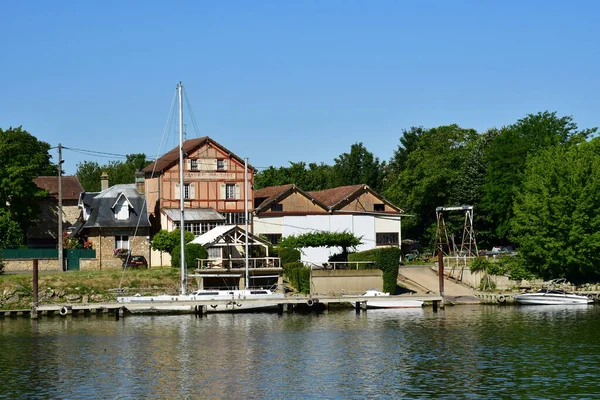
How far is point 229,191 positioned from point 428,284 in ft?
74.2

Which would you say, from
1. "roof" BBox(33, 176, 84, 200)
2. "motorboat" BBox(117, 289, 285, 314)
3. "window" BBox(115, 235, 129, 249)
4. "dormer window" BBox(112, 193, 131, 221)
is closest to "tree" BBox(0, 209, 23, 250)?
"window" BBox(115, 235, 129, 249)

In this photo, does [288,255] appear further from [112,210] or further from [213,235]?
[112,210]

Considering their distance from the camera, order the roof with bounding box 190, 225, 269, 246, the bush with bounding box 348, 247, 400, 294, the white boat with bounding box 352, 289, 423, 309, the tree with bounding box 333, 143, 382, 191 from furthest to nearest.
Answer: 1. the tree with bounding box 333, 143, 382, 191
2. the roof with bounding box 190, 225, 269, 246
3. the bush with bounding box 348, 247, 400, 294
4. the white boat with bounding box 352, 289, 423, 309

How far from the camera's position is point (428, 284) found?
80.0 meters

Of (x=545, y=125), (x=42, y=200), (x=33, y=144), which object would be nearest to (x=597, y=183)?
(x=545, y=125)

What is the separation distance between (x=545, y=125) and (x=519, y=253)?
20.0 m

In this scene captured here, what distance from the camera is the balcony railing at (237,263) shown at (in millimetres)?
74750

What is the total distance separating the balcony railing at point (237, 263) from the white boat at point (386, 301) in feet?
29.0

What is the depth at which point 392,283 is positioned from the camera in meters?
74.6

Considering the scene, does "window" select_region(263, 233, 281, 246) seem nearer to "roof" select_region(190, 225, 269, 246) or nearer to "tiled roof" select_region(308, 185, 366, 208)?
"tiled roof" select_region(308, 185, 366, 208)

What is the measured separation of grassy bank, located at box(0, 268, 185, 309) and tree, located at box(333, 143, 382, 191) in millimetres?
A: 58302

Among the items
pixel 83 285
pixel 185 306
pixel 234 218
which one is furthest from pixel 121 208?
pixel 185 306

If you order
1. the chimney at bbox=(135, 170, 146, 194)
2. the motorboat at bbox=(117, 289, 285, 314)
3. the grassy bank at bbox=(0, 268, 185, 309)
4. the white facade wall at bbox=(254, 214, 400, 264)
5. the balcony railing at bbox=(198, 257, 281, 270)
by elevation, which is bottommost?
the motorboat at bbox=(117, 289, 285, 314)

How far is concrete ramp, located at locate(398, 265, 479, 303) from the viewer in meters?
76.1
